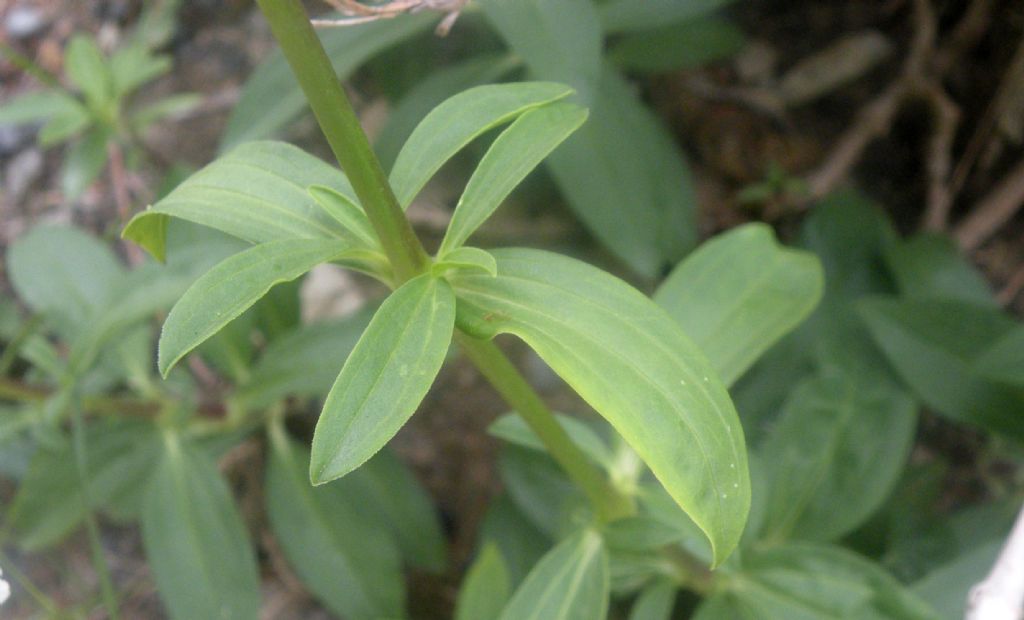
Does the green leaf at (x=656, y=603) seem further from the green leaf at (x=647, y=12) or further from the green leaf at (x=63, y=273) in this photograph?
the green leaf at (x=63, y=273)

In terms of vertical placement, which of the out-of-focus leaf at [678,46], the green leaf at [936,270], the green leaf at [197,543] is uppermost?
the out-of-focus leaf at [678,46]

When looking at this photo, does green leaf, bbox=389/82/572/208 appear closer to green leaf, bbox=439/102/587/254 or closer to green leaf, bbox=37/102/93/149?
green leaf, bbox=439/102/587/254

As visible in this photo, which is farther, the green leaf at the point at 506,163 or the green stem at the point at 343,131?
the green leaf at the point at 506,163

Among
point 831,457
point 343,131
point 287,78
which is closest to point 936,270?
point 831,457

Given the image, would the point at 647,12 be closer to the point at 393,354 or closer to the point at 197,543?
the point at 393,354

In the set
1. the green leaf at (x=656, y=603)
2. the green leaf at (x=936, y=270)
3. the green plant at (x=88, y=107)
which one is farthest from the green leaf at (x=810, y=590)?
the green plant at (x=88, y=107)

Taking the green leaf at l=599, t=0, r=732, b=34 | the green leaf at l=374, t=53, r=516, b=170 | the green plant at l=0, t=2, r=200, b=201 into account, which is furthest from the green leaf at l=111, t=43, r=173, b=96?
the green leaf at l=599, t=0, r=732, b=34

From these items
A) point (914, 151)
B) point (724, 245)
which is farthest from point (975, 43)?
point (724, 245)
